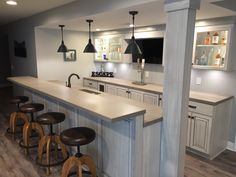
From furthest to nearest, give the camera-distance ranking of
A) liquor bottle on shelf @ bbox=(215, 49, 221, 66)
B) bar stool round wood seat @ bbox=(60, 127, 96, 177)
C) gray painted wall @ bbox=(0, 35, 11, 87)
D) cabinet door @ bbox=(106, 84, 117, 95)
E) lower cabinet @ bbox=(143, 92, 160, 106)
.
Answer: gray painted wall @ bbox=(0, 35, 11, 87) → cabinet door @ bbox=(106, 84, 117, 95) → lower cabinet @ bbox=(143, 92, 160, 106) → liquor bottle on shelf @ bbox=(215, 49, 221, 66) → bar stool round wood seat @ bbox=(60, 127, 96, 177)

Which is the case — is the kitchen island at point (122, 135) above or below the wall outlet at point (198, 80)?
below

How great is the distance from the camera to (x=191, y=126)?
332cm

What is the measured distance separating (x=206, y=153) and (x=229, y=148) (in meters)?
0.66

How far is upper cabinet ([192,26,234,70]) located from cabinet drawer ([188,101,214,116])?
0.68 metres

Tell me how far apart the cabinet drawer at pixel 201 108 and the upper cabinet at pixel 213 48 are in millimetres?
679

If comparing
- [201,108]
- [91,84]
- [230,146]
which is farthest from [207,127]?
[91,84]

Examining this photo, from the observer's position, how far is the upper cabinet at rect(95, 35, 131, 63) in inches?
197

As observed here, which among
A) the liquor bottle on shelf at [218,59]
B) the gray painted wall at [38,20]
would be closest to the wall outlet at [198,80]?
the liquor bottle on shelf at [218,59]

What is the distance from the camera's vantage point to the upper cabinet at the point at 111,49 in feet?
16.4

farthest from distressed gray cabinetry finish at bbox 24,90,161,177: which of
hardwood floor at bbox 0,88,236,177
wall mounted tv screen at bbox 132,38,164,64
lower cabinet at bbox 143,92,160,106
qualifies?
wall mounted tv screen at bbox 132,38,164,64

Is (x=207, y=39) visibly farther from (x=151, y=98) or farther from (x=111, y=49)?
(x=111, y=49)

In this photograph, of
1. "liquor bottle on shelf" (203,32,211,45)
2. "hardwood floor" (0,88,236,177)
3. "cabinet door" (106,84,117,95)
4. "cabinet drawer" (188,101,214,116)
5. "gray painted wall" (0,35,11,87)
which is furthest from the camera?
"gray painted wall" (0,35,11,87)

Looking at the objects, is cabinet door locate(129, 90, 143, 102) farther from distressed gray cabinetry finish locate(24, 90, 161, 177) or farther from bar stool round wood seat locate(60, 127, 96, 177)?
bar stool round wood seat locate(60, 127, 96, 177)

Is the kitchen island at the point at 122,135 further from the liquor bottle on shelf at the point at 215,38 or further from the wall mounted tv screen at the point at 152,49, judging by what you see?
the wall mounted tv screen at the point at 152,49
